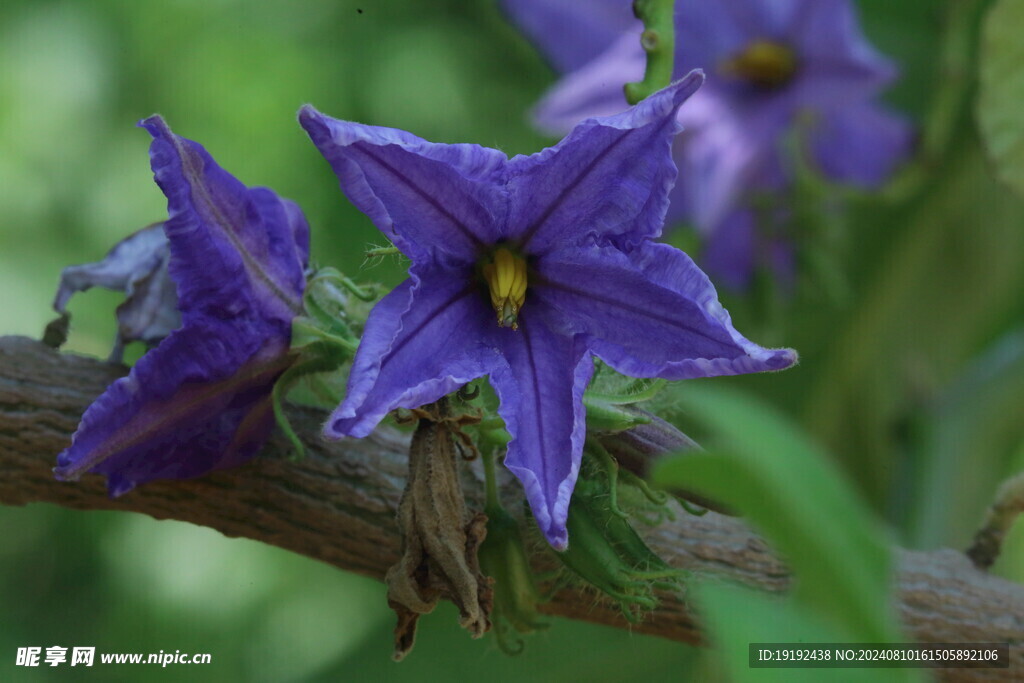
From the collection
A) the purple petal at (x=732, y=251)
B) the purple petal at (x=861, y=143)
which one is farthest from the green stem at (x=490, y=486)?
the purple petal at (x=861, y=143)

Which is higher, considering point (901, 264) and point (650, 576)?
point (901, 264)

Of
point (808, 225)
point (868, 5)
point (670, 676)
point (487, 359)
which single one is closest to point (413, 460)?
point (487, 359)

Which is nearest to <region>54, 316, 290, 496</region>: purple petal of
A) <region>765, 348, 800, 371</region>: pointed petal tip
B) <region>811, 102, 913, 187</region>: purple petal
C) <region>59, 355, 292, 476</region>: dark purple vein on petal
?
<region>59, 355, 292, 476</region>: dark purple vein on petal

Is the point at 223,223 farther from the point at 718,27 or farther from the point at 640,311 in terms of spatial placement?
the point at 718,27

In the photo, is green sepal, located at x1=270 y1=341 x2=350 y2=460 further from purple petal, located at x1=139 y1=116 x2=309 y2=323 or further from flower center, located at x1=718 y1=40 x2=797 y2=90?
flower center, located at x1=718 y1=40 x2=797 y2=90

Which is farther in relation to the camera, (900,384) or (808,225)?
(900,384)

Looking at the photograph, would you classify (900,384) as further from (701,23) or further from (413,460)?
(413,460)

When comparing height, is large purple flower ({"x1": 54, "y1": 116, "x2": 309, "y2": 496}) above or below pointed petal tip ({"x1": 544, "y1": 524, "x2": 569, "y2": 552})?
above
